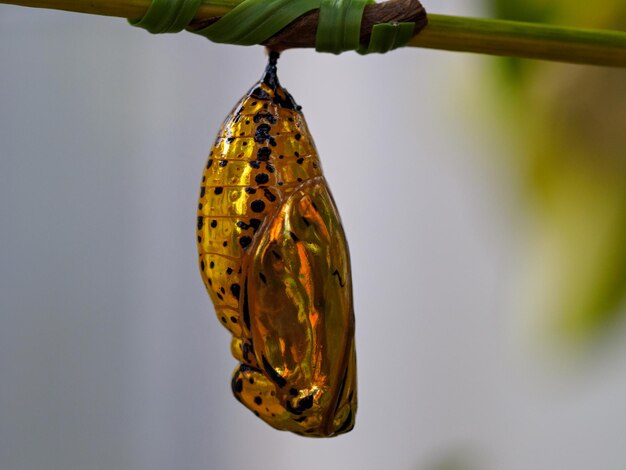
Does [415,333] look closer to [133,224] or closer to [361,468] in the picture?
[361,468]

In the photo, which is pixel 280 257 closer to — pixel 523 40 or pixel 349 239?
pixel 523 40

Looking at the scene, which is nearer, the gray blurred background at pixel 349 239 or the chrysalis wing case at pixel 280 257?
the chrysalis wing case at pixel 280 257

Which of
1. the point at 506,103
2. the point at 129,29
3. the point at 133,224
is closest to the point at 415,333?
the point at 506,103

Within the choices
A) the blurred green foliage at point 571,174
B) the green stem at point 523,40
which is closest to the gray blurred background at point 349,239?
the blurred green foliage at point 571,174

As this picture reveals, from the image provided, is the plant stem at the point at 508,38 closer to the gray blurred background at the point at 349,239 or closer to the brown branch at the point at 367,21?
the brown branch at the point at 367,21

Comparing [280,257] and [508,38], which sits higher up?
[508,38]

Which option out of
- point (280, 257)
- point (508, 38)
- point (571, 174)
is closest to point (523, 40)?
point (508, 38)
